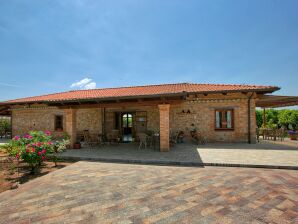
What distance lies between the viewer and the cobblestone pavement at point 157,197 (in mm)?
2473

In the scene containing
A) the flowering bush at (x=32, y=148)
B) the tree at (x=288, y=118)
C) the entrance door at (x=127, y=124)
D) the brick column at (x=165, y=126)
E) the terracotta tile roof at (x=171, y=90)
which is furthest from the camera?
the tree at (x=288, y=118)

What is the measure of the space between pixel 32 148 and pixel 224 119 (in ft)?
30.7

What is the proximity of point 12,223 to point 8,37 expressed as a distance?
7936 mm

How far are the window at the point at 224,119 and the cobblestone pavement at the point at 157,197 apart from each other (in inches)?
203

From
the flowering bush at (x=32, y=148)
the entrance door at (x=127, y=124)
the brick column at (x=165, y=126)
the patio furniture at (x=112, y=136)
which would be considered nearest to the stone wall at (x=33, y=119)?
the entrance door at (x=127, y=124)

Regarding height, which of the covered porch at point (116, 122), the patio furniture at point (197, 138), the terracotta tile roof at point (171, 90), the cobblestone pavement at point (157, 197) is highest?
the terracotta tile roof at point (171, 90)

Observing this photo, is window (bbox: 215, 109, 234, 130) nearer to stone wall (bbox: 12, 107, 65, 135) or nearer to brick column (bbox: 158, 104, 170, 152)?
brick column (bbox: 158, 104, 170, 152)

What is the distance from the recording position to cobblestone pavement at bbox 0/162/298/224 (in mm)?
2473

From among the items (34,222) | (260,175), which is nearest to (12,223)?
(34,222)

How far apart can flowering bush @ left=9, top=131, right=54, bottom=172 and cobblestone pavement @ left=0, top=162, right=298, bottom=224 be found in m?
0.68

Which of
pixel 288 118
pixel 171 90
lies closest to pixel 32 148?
pixel 171 90

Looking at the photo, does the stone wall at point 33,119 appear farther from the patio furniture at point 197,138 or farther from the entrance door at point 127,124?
the patio furniture at point 197,138

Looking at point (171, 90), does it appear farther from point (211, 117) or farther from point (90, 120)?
point (90, 120)

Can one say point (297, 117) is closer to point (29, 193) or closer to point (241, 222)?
point (241, 222)
